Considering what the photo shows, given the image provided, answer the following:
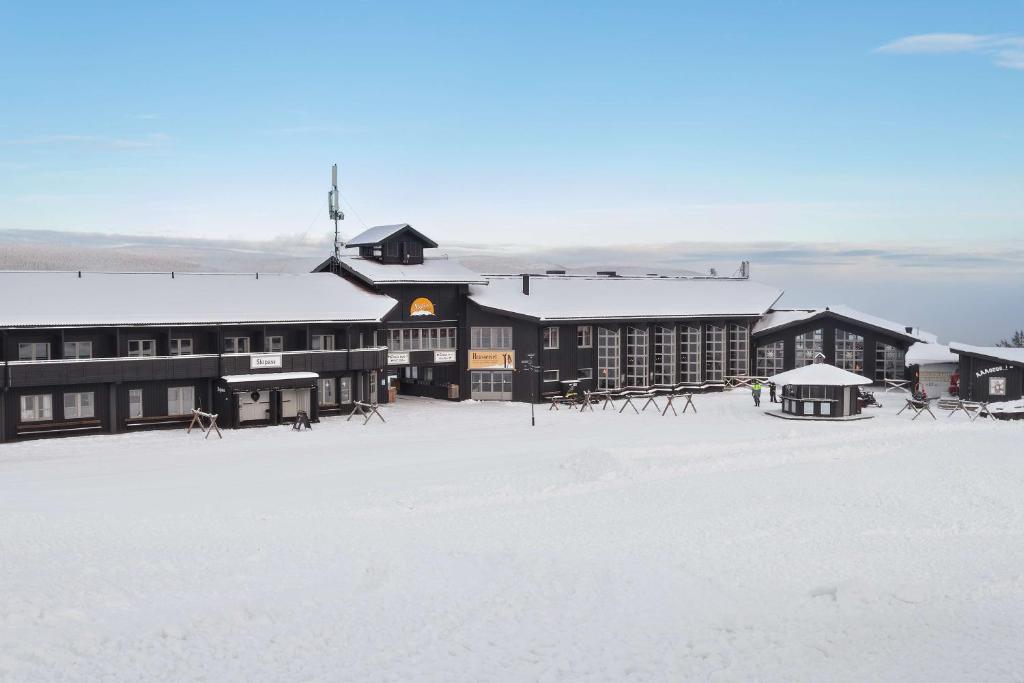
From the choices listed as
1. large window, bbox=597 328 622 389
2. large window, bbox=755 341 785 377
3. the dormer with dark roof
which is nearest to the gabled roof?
the dormer with dark roof

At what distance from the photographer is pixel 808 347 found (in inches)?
2276

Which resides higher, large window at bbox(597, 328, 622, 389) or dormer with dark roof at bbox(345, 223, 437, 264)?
dormer with dark roof at bbox(345, 223, 437, 264)

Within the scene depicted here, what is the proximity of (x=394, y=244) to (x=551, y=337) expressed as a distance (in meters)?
10.7

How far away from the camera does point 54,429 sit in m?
37.5

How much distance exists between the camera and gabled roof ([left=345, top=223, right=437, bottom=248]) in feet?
172

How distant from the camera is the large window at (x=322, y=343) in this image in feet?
151

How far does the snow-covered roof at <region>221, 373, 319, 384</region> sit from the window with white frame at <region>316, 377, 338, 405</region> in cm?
327

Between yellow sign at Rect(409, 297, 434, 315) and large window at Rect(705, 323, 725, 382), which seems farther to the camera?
large window at Rect(705, 323, 725, 382)

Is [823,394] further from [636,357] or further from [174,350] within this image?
[174,350]

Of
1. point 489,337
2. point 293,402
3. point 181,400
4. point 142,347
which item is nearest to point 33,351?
point 142,347

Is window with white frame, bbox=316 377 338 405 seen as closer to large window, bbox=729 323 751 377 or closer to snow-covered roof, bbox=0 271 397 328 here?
snow-covered roof, bbox=0 271 397 328

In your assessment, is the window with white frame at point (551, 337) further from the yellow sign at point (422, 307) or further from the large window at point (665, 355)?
the large window at point (665, 355)

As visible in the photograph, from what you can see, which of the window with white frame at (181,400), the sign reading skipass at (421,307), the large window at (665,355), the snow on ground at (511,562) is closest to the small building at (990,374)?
the snow on ground at (511,562)

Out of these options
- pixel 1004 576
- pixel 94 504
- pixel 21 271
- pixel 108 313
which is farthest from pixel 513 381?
pixel 1004 576
